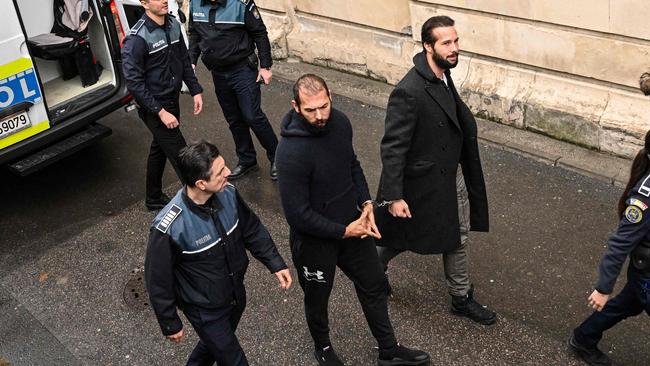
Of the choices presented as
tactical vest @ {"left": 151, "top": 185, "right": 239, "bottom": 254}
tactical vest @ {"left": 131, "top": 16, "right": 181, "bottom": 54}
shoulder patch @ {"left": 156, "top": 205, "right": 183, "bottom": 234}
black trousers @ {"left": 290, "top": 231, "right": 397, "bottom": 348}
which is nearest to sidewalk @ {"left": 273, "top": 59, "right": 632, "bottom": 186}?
tactical vest @ {"left": 131, "top": 16, "right": 181, "bottom": 54}

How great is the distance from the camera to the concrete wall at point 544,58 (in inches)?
225

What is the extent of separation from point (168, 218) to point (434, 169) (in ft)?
4.74

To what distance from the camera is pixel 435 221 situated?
4309mm

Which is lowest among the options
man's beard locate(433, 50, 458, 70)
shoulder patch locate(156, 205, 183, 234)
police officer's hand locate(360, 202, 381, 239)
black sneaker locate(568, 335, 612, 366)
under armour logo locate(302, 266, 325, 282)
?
black sneaker locate(568, 335, 612, 366)

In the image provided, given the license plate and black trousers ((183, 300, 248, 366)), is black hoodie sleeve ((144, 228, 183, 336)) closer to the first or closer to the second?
black trousers ((183, 300, 248, 366))

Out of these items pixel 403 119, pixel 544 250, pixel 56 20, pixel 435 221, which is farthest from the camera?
pixel 56 20

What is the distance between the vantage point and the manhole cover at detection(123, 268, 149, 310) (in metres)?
5.12

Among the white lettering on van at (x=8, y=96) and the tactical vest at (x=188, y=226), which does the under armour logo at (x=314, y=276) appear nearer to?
the tactical vest at (x=188, y=226)

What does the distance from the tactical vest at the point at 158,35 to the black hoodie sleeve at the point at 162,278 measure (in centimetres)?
221

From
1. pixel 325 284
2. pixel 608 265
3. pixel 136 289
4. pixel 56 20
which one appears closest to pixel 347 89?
pixel 56 20

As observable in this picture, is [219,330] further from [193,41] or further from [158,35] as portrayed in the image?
[193,41]

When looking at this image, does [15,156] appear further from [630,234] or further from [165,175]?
[630,234]

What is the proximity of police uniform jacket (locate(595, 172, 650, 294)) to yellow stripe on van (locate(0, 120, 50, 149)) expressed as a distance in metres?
4.22

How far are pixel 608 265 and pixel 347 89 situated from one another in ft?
14.2
